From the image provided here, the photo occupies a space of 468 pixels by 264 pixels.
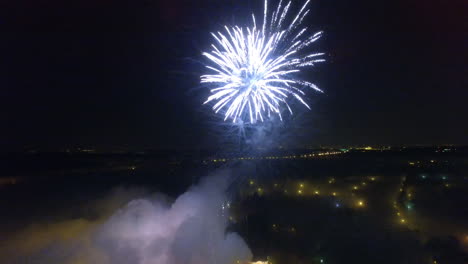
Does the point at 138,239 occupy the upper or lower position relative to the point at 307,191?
upper

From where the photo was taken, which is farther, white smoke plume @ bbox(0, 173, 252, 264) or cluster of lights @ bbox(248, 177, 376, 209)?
cluster of lights @ bbox(248, 177, 376, 209)

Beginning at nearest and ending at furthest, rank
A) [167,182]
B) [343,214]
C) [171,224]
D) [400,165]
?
[171,224] → [343,214] → [167,182] → [400,165]

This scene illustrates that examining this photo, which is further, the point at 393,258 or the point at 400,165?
the point at 400,165

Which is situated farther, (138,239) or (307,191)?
(307,191)

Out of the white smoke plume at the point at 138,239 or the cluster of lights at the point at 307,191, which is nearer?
the white smoke plume at the point at 138,239

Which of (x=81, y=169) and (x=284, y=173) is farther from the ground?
(x=81, y=169)

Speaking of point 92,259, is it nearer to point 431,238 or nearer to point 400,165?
point 431,238

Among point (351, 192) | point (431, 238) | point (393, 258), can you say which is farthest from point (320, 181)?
point (393, 258)

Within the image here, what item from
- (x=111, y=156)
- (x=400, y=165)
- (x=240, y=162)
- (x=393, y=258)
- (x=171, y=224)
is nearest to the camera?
(x=393, y=258)
